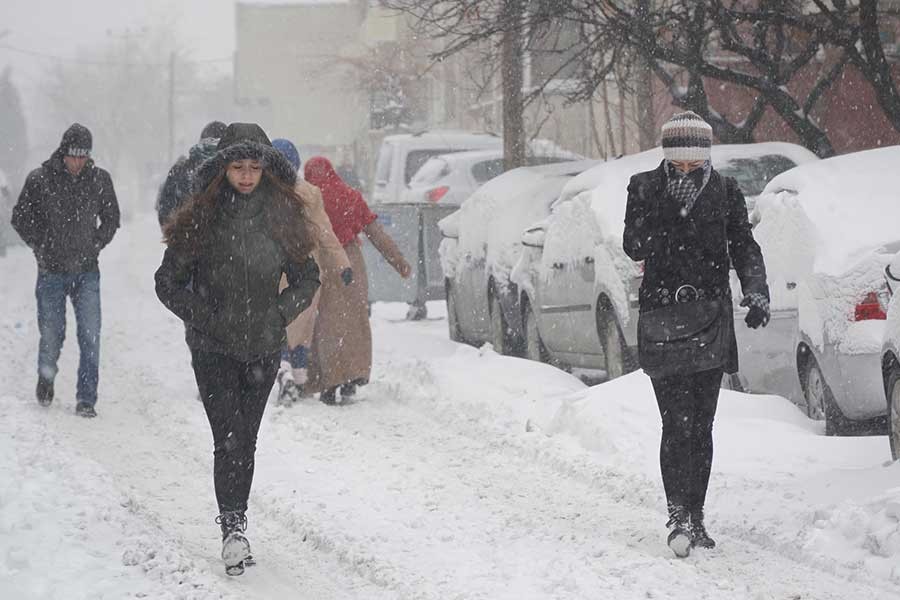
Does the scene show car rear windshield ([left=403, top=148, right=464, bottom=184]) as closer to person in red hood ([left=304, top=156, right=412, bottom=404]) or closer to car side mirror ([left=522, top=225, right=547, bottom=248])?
car side mirror ([left=522, top=225, right=547, bottom=248])

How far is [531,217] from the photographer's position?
1370 centimetres

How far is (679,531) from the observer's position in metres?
6.43

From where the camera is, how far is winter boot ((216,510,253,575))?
6.17 meters

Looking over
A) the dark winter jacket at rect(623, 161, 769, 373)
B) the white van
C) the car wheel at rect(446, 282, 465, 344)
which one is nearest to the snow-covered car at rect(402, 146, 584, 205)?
the white van

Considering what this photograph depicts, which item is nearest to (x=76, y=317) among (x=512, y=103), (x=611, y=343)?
(x=611, y=343)

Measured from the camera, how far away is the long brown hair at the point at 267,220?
630cm

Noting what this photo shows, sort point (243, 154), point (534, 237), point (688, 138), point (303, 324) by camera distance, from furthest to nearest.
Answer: point (534, 237)
point (303, 324)
point (688, 138)
point (243, 154)

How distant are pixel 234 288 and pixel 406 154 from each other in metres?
15.5

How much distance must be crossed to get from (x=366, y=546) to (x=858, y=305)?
10.2ft

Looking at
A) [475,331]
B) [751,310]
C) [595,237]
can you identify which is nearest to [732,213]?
[751,310]

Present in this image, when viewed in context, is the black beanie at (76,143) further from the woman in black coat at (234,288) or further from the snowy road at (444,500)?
the woman in black coat at (234,288)

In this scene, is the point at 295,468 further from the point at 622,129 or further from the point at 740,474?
the point at 622,129

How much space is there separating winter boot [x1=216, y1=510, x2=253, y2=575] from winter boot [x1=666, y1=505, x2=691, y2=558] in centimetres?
166

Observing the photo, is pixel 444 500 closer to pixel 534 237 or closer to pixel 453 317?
pixel 534 237
